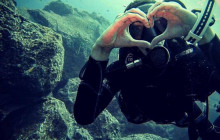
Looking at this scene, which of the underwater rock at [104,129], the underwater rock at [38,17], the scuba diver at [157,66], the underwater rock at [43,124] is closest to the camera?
the scuba diver at [157,66]

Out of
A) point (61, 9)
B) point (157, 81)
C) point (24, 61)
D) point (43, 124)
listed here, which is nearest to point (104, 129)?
point (43, 124)

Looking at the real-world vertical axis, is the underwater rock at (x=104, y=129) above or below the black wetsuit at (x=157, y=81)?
below

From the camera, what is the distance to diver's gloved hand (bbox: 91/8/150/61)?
A: 140 centimetres

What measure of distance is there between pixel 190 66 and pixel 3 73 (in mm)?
4451

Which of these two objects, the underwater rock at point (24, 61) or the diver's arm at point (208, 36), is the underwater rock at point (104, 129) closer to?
the underwater rock at point (24, 61)

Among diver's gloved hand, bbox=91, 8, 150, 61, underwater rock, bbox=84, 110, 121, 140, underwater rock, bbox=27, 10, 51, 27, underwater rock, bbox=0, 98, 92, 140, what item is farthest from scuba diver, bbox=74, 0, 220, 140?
underwater rock, bbox=27, 10, 51, 27

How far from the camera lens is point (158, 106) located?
1872mm

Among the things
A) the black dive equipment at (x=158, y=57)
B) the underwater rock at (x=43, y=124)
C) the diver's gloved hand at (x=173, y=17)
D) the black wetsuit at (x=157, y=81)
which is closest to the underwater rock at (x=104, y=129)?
the underwater rock at (x=43, y=124)

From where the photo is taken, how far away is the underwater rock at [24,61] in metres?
4.24

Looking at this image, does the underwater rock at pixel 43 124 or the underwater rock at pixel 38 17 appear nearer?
the underwater rock at pixel 43 124

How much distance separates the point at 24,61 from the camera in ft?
14.3

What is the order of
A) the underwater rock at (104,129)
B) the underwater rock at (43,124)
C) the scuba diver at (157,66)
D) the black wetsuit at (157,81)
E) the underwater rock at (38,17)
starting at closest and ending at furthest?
the scuba diver at (157,66), the black wetsuit at (157,81), the underwater rock at (43,124), the underwater rock at (104,129), the underwater rock at (38,17)

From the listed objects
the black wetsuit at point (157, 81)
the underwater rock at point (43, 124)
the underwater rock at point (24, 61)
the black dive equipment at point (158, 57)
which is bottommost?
the underwater rock at point (43, 124)

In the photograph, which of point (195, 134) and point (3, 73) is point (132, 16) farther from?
point (3, 73)
